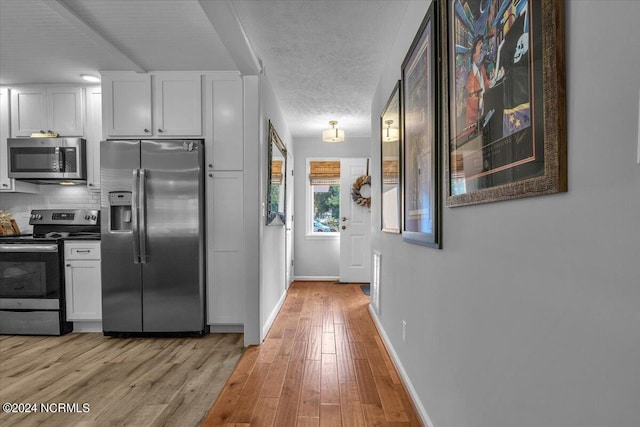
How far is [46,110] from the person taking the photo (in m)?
3.56

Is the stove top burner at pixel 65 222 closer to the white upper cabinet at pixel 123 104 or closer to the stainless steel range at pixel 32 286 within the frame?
the stainless steel range at pixel 32 286

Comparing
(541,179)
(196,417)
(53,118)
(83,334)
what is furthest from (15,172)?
(541,179)

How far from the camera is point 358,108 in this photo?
4359 millimetres

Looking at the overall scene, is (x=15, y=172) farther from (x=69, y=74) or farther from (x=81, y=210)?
(x=69, y=74)

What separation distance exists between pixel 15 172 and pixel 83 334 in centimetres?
171

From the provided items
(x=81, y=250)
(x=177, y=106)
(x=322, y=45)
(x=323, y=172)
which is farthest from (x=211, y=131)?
(x=323, y=172)

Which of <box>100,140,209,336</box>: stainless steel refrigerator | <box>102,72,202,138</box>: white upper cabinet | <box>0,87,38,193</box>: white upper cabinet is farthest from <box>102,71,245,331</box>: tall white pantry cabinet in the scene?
<box>0,87,38,193</box>: white upper cabinet

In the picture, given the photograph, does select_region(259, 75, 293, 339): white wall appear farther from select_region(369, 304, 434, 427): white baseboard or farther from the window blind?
the window blind

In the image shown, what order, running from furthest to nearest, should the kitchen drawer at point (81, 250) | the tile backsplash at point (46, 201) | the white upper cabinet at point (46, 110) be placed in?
the tile backsplash at point (46, 201) → the white upper cabinet at point (46, 110) → the kitchen drawer at point (81, 250)

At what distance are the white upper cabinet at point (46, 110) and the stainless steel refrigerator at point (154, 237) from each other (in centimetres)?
70

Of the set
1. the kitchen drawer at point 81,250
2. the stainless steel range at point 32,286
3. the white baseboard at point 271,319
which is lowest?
the white baseboard at point 271,319

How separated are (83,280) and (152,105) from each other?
1756mm

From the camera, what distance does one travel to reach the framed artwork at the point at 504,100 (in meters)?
0.78

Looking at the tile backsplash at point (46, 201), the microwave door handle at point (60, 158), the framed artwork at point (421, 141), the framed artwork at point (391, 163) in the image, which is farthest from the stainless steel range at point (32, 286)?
the framed artwork at point (421, 141)
